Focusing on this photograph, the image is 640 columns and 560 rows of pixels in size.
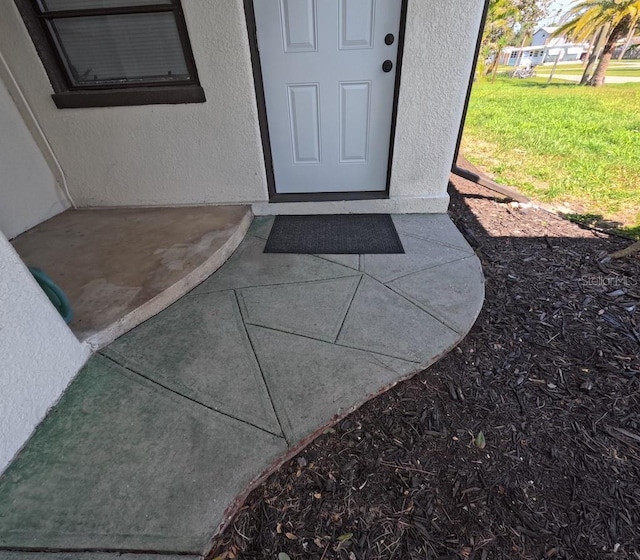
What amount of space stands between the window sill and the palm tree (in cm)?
1686

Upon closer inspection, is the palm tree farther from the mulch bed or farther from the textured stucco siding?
the mulch bed

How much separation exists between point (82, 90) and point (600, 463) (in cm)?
395

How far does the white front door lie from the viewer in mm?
2480

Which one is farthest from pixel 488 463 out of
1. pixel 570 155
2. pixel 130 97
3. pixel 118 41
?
pixel 570 155

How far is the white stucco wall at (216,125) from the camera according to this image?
2379 mm

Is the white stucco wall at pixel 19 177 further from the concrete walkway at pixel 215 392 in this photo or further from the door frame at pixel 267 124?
the door frame at pixel 267 124

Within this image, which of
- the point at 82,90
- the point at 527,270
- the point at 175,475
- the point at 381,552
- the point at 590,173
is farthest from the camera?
the point at 590,173

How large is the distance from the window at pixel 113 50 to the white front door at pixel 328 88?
636 millimetres

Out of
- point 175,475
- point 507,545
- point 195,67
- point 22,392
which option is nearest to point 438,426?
point 507,545

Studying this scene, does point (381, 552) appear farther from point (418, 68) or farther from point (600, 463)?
point (418, 68)

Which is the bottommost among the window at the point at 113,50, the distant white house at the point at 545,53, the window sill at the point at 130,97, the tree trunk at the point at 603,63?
the distant white house at the point at 545,53

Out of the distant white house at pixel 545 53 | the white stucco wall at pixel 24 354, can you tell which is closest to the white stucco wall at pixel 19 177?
the white stucco wall at pixel 24 354

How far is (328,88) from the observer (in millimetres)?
2736

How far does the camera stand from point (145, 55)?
102 inches
